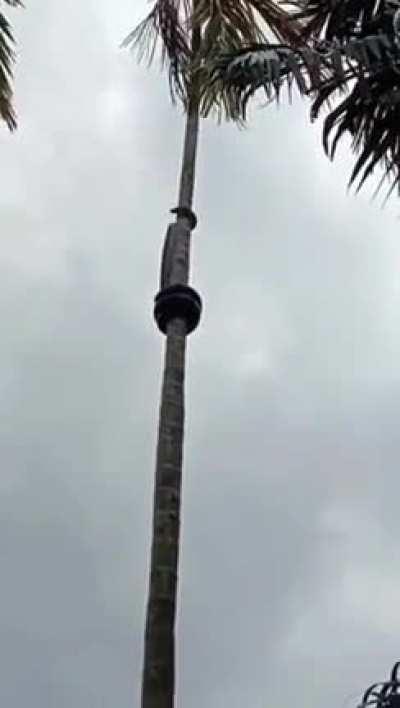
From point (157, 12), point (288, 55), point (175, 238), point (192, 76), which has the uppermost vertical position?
point (157, 12)

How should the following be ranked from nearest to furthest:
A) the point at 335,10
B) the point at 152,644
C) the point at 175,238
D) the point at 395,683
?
the point at 152,644, the point at 335,10, the point at 175,238, the point at 395,683

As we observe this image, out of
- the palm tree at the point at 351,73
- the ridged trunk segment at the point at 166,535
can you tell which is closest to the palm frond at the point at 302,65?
the palm tree at the point at 351,73

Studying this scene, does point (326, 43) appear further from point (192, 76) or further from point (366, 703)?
point (366, 703)

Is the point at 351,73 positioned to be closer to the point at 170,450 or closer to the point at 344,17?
the point at 344,17

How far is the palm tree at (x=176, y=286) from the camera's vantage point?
7.00 metres

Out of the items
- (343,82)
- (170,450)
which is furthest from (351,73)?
(170,450)

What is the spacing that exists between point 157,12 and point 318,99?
112 inches

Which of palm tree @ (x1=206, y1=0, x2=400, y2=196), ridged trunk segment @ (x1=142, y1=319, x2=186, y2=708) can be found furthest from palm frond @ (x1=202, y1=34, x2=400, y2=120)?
ridged trunk segment @ (x1=142, y1=319, x2=186, y2=708)

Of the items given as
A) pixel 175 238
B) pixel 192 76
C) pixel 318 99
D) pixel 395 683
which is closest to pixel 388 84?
pixel 318 99

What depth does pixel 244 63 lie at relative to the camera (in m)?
8.23

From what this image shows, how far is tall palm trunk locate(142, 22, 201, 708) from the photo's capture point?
22.5 feet

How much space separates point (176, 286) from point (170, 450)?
4.21 feet

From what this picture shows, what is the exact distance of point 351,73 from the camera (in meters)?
8.03

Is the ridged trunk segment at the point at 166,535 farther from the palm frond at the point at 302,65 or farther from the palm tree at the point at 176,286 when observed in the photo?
the palm frond at the point at 302,65
